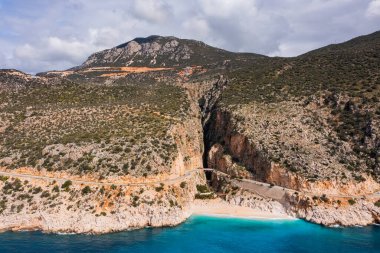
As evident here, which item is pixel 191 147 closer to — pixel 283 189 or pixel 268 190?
pixel 268 190

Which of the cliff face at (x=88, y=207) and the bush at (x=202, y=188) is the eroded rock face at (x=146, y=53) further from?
the cliff face at (x=88, y=207)

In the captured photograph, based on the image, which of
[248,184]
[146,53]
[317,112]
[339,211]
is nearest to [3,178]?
[248,184]

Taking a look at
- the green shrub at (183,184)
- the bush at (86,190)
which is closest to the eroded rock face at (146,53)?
the green shrub at (183,184)

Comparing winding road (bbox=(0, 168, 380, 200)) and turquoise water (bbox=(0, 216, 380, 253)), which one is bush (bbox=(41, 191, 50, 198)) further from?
turquoise water (bbox=(0, 216, 380, 253))

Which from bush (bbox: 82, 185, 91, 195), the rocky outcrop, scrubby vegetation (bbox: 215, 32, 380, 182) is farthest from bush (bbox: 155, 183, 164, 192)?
the rocky outcrop

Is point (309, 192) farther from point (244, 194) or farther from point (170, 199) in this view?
point (170, 199)
